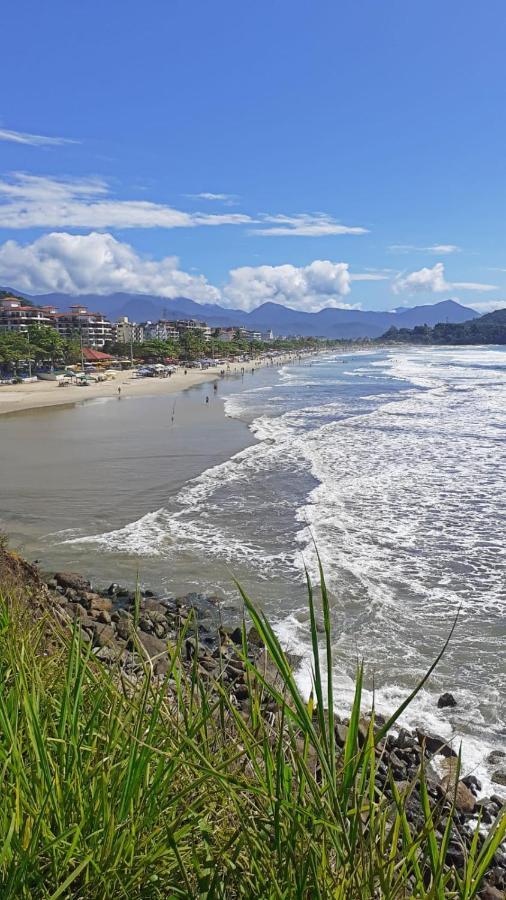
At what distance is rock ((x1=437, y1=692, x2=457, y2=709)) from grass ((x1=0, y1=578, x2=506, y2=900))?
5.88 metres

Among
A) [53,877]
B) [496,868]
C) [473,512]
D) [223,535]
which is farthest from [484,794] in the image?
[473,512]

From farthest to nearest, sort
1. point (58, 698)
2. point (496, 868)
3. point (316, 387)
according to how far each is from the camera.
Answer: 1. point (316, 387)
2. point (496, 868)
3. point (58, 698)

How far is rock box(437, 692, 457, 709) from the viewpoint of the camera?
6996mm

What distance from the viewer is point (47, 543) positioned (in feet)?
41.9

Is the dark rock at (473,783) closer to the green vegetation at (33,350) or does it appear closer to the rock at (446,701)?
the rock at (446,701)

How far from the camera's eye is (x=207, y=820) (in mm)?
1652

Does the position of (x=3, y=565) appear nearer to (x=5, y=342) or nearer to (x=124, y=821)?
(x=124, y=821)

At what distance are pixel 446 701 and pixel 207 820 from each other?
6.08m

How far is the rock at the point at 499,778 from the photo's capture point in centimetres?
582

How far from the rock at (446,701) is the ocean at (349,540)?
8cm

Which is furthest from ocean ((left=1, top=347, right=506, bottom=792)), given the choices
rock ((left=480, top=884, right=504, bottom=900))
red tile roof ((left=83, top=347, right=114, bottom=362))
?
red tile roof ((left=83, top=347, right=114, bottom=362))

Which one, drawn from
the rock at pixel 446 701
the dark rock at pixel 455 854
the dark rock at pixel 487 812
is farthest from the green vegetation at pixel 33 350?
the dark rock at pixel 455 854

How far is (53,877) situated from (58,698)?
29.4 inches

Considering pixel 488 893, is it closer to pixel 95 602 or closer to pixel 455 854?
pixel 455 854
